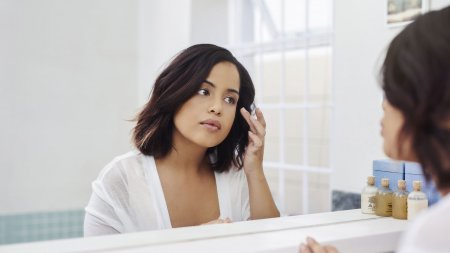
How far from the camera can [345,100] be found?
1405 millimetres

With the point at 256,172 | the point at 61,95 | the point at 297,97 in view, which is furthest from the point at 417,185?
the point at 61,95

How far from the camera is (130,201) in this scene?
3.37ft

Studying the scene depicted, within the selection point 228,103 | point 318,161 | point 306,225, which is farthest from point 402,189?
point 318,161

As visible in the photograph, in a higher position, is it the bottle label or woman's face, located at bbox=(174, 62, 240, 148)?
woman's face, located at bbox=(174, 62, 240, 148)

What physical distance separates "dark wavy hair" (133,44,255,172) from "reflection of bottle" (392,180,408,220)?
0.37 meters

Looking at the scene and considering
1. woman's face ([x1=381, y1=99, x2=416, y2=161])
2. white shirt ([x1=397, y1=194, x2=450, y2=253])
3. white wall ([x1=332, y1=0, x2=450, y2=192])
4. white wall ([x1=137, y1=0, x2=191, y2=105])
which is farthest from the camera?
white wall ([x1=137, y1=0, x2=191, y2=105])

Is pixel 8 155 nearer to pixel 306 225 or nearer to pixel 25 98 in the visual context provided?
pixel 25 98

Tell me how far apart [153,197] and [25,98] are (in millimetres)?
1607

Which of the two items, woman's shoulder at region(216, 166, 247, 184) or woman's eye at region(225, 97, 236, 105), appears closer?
woman's eye at region(225, 97, 236, 105)

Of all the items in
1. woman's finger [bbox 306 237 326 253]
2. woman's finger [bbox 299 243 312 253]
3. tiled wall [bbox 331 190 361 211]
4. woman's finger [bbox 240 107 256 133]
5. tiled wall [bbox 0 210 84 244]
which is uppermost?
woman's finger [bbox 240 107 256 133]

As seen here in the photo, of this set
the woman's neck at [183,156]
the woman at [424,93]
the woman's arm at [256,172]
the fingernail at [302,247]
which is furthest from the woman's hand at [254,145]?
the woman at [424,93]

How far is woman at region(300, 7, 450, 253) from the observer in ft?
1.61

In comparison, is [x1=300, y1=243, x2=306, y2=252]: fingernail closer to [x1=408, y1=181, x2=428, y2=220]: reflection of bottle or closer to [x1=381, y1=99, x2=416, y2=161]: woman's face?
[x1=381, y1=99, x2=416, y2=161]: woman's face

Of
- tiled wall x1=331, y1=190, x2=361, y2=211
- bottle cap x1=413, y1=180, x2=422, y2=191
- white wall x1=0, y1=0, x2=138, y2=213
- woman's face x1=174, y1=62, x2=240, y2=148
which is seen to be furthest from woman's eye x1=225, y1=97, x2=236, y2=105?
white wall x1=0, y1=0, x2=138, y2=213
